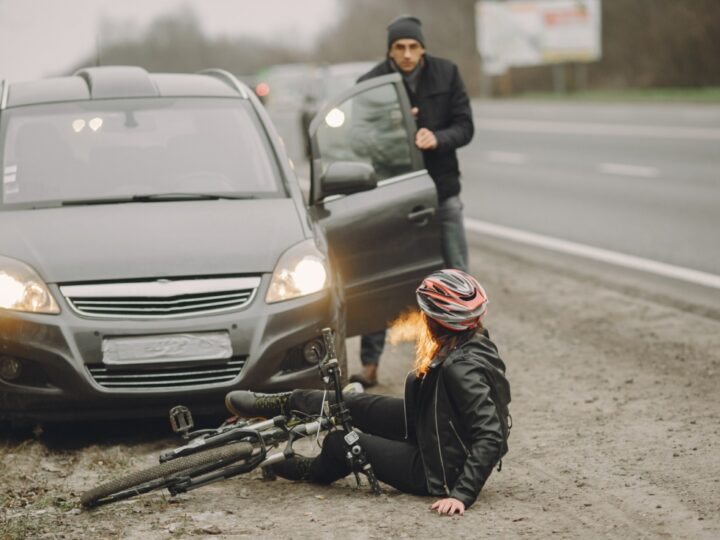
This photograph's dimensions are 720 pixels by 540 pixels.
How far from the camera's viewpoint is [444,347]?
5.35 metres

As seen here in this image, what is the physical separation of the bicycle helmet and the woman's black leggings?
0.49 metres

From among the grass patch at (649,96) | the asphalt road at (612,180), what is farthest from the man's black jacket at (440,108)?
the grass patch at (649,96)

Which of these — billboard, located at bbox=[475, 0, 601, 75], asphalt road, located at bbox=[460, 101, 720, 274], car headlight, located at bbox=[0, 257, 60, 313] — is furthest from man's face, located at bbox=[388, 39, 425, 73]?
billboard, located at bbox=[475, 0, 601, 75]

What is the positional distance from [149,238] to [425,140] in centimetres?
195

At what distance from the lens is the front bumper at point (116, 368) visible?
6.07 meters

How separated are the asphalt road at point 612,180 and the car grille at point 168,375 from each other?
6.25 m

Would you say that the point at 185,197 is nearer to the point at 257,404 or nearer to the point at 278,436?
the point at 257,404

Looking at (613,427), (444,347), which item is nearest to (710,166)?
(613,427)

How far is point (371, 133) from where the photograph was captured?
25.8ft

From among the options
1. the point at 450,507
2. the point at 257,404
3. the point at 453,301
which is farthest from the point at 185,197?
the point at 450,507

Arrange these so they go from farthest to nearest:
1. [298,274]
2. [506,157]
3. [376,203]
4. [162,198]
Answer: [506,157] → [376,203] → [162,198] → [298,274]

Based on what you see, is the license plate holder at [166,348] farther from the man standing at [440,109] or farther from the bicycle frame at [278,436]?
the man standing at [440,109]

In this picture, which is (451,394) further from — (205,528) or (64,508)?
(64,508)

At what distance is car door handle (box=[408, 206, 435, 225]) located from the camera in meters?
7.53
